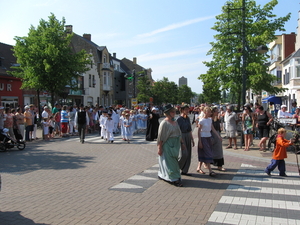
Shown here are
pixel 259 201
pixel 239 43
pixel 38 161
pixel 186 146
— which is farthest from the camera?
pixel 239 43

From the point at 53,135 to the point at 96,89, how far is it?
3058cm

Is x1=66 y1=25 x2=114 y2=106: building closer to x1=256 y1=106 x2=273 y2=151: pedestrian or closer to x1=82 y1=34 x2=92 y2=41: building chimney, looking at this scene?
x1=82 y1=34 x2=92 y2=41: building chimney

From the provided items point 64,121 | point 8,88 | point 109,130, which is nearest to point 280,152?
point 109,130

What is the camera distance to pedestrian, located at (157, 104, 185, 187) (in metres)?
6.88

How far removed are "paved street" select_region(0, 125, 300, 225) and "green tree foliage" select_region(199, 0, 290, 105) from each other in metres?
8.69

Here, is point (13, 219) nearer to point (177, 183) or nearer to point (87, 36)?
point (177, 183)

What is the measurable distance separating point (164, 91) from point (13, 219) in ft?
190

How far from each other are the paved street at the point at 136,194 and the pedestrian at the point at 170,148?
0.80 feet

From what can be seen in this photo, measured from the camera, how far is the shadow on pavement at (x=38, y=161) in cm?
893

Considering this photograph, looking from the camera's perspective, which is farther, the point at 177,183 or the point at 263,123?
the point at 263,123

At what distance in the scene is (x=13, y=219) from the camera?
484 cm

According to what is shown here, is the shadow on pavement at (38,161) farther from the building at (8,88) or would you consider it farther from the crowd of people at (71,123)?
the building at (8,88)

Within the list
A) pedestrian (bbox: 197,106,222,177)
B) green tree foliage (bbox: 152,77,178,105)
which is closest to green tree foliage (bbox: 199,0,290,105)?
pedestrian (bbox: 197,106,222,177)

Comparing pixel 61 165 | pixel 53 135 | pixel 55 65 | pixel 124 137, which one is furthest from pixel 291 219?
pixel 55 65
